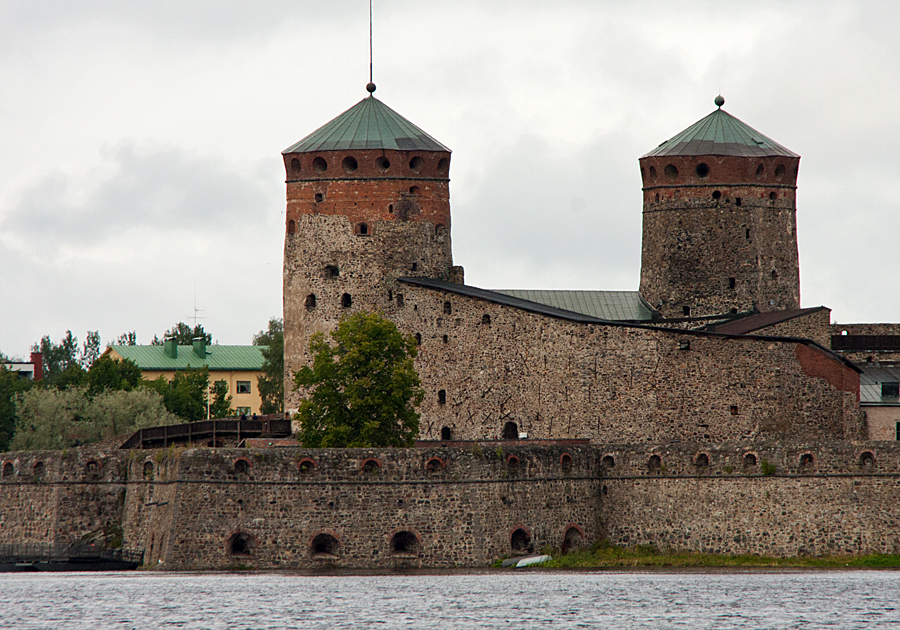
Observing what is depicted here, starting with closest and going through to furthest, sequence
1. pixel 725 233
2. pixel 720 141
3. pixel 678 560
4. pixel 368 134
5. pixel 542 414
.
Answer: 1. pixel 678 560
2. pixel 542 414
3. pixel 368 134
4. pixel 725 233
5. pixel 720 141

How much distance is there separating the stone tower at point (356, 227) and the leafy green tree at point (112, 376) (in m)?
25.2

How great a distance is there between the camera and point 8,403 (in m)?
102

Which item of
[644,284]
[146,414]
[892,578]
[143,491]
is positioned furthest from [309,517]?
[146,414]

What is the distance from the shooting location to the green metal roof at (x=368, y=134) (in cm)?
7825

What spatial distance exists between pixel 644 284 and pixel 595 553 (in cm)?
1866

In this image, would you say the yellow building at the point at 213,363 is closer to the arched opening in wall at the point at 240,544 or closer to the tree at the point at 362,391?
the tree at the point at 362,391

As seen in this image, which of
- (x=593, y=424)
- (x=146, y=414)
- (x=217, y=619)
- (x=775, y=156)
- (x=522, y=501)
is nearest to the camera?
(x=217, y=619)

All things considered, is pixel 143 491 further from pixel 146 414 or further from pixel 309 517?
pixel 146 414

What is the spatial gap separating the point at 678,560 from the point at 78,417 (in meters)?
37.3

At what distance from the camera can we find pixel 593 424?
69.8 metres

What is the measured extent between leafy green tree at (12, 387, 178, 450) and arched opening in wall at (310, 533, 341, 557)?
90.0 feet

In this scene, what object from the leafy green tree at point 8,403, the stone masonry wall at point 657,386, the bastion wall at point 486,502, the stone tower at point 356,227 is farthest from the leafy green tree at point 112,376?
the bastion wall at point 486,502

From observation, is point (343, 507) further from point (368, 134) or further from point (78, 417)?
point (78, 417)

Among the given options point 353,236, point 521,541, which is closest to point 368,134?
point 353,236
